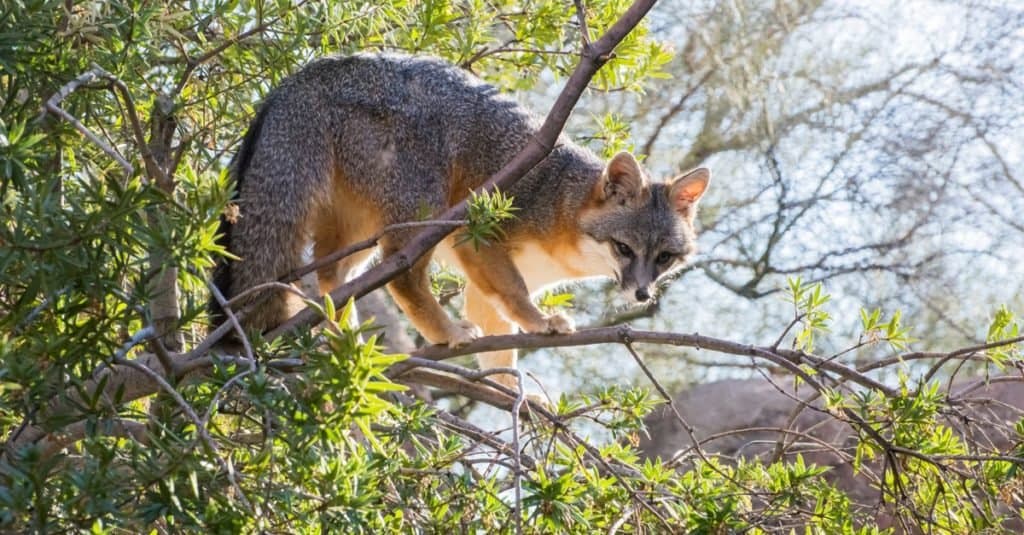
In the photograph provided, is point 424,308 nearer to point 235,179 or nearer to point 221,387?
point 235,179

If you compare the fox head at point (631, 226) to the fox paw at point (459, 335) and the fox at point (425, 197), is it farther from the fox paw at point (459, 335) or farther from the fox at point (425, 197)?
the fox paw at point (459, 335)

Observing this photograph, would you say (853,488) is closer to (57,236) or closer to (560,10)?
(560,10)

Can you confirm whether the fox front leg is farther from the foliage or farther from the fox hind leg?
the foliage

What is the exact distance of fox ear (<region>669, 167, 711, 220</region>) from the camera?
4793mm

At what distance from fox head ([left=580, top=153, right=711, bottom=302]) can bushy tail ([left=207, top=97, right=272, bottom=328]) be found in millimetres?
1294

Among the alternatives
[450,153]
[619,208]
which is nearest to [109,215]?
[450,153]

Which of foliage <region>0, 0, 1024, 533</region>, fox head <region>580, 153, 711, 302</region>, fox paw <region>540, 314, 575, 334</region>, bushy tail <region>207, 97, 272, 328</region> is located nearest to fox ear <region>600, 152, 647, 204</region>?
fox head <region>580, 153, 711, 302</region>

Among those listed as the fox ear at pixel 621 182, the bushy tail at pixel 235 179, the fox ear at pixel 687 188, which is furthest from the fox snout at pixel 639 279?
the bushy tail at pixel 235 179

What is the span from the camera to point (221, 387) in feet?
7.61

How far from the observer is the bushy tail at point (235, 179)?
365 cm

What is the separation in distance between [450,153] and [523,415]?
98 cm

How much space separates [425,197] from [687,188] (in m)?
1.28

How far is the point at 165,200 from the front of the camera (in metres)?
2.29

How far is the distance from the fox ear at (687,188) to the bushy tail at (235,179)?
1.63 metres
